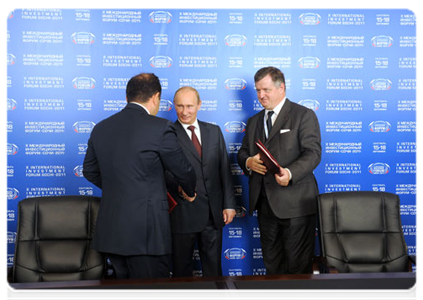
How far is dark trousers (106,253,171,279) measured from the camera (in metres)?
2.33

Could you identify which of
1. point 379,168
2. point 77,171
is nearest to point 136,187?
point 77,171

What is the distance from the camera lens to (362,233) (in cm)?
260

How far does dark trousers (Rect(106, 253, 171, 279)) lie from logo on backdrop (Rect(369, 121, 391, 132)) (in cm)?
235

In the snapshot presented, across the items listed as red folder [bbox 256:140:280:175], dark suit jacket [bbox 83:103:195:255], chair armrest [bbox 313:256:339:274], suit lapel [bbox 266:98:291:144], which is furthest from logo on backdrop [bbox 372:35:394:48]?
dark suit jacket [bbox 83:103:195:255]

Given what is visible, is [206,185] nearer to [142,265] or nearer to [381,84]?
[142,265]

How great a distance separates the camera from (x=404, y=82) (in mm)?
3758

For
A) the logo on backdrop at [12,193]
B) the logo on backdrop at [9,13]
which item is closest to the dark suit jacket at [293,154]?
the logo on backdrop at [12,193]

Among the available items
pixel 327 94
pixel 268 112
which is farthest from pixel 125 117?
pixel 327 94

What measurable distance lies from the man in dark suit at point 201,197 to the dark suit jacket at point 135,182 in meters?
0.68

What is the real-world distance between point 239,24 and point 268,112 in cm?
100

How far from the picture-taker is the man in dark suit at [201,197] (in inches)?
119

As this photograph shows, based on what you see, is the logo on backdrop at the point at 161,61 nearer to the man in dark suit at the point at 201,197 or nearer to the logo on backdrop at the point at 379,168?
the man in dark suit at the point at 201,197

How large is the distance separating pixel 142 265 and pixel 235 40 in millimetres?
2191

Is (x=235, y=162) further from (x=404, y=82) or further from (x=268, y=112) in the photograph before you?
(x=404, y=82)
